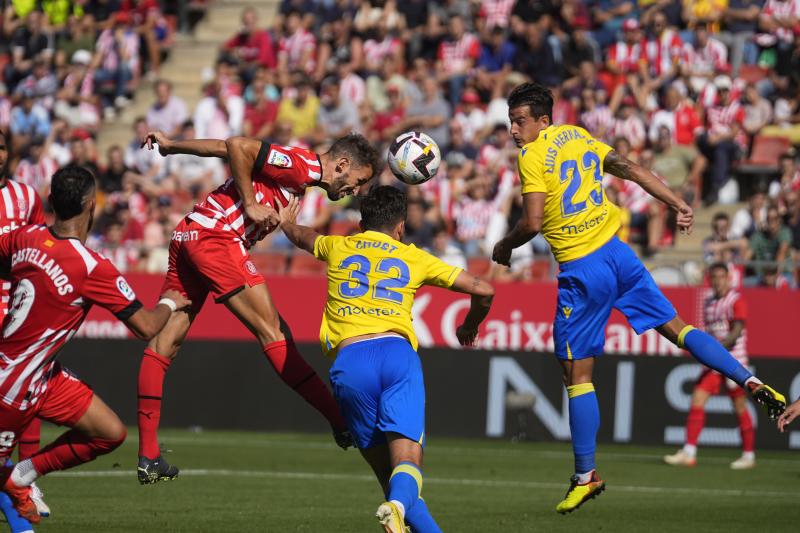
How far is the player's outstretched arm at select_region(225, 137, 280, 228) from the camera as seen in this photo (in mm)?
10133

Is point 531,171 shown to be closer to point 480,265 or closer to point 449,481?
point 449,481

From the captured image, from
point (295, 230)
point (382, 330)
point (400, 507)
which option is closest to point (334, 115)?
point (295, 230)

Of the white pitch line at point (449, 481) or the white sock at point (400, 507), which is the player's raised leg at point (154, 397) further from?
the white pitch line at point (449, 481)

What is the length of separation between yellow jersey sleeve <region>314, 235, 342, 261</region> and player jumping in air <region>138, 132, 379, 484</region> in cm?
115

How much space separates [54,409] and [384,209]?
234 cm

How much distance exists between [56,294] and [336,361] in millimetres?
1720

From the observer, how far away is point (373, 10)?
25641mm

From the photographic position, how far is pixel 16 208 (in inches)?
417

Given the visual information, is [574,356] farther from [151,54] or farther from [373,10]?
[151,54]

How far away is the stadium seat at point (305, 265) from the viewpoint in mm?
21469

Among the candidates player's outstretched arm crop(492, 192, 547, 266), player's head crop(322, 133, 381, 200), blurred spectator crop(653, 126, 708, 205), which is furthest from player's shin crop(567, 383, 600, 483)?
blurred spectator crop(653, 126, 708, 205)

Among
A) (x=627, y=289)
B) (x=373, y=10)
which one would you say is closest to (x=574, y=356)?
(x=627, y=289)

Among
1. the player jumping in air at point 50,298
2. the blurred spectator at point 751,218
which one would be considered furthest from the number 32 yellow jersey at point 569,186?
the blurred spectator at point 751,218

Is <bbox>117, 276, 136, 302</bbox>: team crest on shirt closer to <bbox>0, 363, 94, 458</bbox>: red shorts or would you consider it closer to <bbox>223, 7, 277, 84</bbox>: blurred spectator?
<bbox>0, 363, 94, 458</bbox>: red shorts
